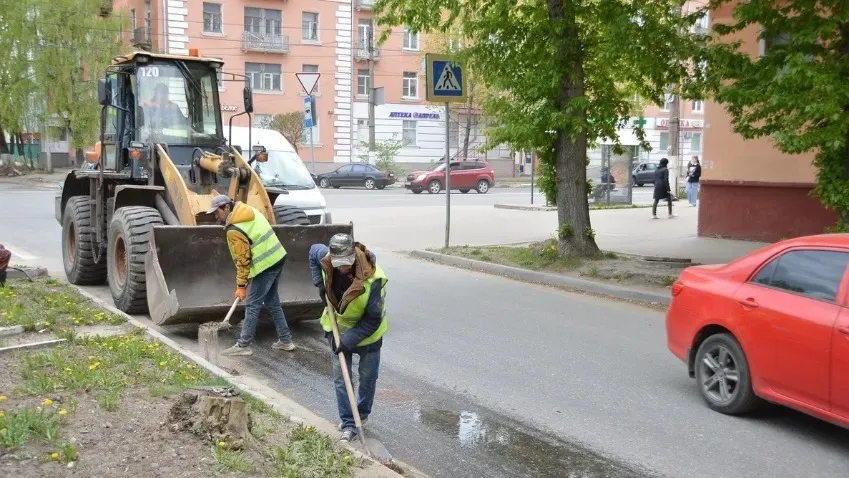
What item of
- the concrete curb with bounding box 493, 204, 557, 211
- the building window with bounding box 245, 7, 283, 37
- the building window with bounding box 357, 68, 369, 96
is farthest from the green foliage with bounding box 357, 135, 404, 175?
the concrete curb with bounding box 493, 204, 557, 211

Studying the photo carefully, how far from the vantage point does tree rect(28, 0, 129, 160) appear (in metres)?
41.8

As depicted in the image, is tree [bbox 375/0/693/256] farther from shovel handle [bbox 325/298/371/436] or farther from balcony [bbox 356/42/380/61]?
balcony [bbox 356/42/380/61]

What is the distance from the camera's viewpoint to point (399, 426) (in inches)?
249

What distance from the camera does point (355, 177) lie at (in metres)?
41.7

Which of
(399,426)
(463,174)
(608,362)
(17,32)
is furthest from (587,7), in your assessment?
(17,32)

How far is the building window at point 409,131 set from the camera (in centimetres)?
5316

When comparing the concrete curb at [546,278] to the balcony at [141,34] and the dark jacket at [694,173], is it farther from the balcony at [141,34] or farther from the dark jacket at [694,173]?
the balcony at [141,34]

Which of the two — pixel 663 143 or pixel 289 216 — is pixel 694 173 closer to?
pixel 289 216

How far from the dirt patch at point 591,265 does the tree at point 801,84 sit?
2361 millimetres

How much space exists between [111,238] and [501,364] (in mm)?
4946

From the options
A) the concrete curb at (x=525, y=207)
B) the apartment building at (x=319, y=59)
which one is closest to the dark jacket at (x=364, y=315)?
the concrete curb at (x=525, y=207)

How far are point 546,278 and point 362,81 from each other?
133 ft

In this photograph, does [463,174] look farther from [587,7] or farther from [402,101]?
[587,7]

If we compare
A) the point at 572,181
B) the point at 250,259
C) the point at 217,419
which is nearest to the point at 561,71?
the point at 572,181
